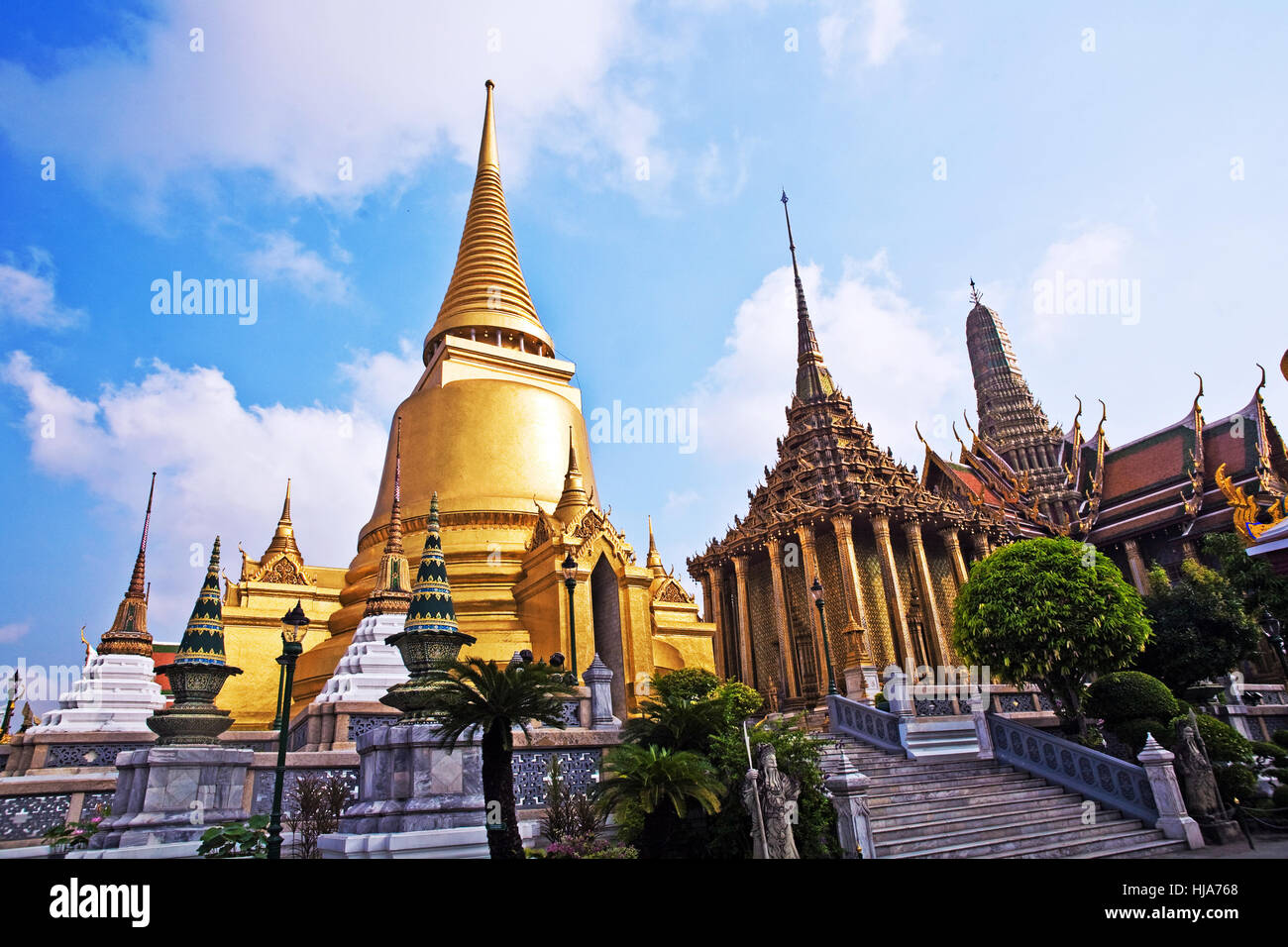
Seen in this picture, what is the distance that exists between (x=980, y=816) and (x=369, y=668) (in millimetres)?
10009

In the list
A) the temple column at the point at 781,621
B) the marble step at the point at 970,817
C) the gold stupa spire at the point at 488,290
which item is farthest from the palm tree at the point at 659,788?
the gold stupa spire at the point at 488,290

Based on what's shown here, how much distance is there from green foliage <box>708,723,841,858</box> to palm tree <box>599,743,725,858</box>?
0.28 meters

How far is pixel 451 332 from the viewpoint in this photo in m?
26.8

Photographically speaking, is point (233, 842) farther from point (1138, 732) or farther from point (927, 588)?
point (927, 588)

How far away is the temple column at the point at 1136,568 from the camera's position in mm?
30797

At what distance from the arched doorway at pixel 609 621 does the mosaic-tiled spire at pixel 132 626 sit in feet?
32.6

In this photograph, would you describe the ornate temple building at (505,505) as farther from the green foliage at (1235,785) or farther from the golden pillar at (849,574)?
the green foliage at (1235,785)

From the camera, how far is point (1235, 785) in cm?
1255

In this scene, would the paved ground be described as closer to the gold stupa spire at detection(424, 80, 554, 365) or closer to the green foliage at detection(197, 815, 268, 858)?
the green foliage at detection(197, 815, 268, 858)

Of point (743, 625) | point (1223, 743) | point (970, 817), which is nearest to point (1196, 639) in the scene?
point (1223, 743)

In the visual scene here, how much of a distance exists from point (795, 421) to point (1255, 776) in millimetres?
18087

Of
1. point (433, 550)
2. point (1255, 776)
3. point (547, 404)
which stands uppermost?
point (547, 404)
